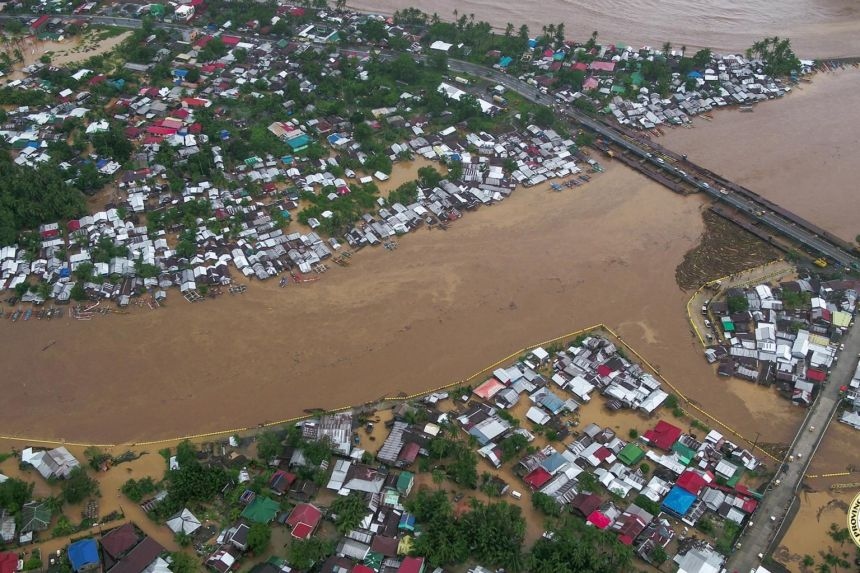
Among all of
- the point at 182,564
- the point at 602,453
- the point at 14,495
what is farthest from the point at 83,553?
the point at 602,453

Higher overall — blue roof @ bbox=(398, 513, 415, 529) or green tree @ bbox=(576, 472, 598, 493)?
green tree @ bbox=(576, 472, 598, 493)

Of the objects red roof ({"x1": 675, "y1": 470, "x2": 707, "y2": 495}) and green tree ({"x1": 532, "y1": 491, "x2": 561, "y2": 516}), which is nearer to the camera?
green tree ({"x1": 532, "y1": 491, "x2": 561, "y2": 516})

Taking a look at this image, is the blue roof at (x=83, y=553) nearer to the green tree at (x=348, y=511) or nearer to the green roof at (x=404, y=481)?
the green tree at (x=348, y=511)

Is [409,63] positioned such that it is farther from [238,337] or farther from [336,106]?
[238,337]

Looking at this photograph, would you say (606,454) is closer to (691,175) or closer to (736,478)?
(736,478)

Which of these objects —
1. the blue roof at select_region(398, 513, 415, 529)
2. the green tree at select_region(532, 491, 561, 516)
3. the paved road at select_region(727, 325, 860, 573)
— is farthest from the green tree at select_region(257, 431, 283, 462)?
the paved road at select_region(727, 325, 860, 573)

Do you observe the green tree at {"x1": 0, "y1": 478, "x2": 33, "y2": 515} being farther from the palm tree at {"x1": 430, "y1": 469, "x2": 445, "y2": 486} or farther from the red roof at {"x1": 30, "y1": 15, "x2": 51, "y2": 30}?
the red roof at {"x1": 30, "y1": 15, "x2": 51, "y2": 30}
